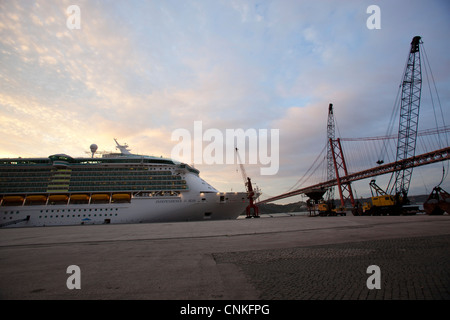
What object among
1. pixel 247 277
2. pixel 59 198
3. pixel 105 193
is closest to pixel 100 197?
pixel 105 193

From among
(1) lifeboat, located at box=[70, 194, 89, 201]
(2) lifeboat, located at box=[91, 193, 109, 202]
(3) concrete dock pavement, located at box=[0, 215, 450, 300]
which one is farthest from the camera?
(1) lifeboat, located at box=[70, 194, 89, 201]

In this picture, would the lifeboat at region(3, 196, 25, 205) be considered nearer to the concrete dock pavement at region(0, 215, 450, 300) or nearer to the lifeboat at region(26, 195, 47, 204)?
the lifeboat at region(26, 195, 47, 204)

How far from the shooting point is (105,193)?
1818 inches

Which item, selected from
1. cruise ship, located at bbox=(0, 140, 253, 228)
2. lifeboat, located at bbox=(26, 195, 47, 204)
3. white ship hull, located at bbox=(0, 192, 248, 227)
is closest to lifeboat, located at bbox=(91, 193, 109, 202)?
→ cruise ship, located at bbox=(0, 140, 253, 228)

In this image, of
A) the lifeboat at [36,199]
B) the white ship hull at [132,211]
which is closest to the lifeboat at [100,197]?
the white ship hull at [132,211]

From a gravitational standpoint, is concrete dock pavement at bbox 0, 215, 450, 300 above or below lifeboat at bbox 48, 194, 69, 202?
below

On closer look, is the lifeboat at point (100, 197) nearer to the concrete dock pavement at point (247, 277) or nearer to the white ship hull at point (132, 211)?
the white ship hull at point (132, 211)

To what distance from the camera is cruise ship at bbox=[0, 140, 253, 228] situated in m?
42.5

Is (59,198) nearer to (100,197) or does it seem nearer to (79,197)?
(79,197)

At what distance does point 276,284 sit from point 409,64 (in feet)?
249

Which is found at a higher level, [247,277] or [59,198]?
[59,198]

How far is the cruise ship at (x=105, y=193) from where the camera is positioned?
139 feet
